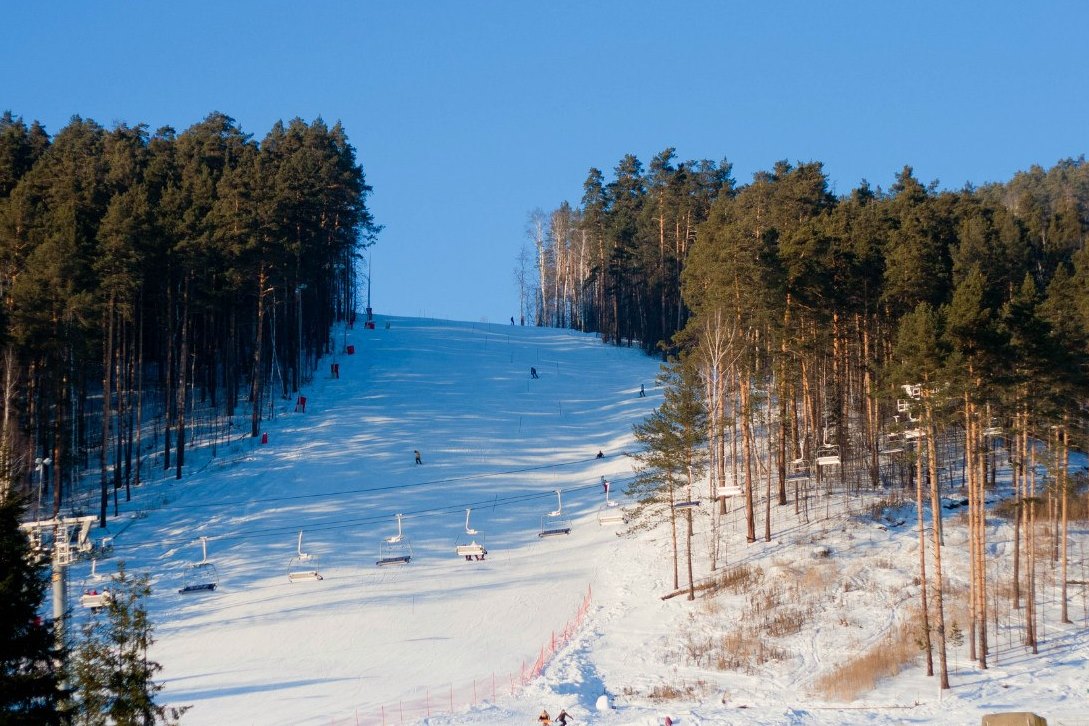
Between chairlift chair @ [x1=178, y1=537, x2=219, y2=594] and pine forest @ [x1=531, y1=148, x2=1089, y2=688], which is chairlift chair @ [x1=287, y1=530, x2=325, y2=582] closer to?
chairlift chair @ [x1=178, y1=537, x2=219, y2=594]

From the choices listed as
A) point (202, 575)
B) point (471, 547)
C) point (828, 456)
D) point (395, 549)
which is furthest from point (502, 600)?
point (828, 456)

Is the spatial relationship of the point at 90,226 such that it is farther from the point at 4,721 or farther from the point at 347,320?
the point at 4,721

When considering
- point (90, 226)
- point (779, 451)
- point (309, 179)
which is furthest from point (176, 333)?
point (779, 451)

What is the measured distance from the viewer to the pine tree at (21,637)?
14.2 metres

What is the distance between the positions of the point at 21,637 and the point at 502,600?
25243 mm

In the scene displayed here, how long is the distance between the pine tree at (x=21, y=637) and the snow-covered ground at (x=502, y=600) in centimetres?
1442

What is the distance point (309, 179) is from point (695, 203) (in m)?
32.1

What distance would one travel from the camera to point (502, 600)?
38.5 metres

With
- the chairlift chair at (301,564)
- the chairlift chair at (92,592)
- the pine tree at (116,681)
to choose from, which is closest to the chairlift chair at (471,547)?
the chairlift chair at (301,564)

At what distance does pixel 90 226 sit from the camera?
→ 2132 inches

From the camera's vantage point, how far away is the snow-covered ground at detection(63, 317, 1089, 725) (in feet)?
98.3

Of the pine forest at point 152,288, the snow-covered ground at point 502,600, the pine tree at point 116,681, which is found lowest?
the snow-covered ground at point 502,600

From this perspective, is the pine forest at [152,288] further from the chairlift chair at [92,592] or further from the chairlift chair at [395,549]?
the chairlift chair at [395,549]

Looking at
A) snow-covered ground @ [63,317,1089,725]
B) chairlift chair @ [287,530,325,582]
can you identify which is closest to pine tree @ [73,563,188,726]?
snow-covered ground @ [63,317,1089,725]
